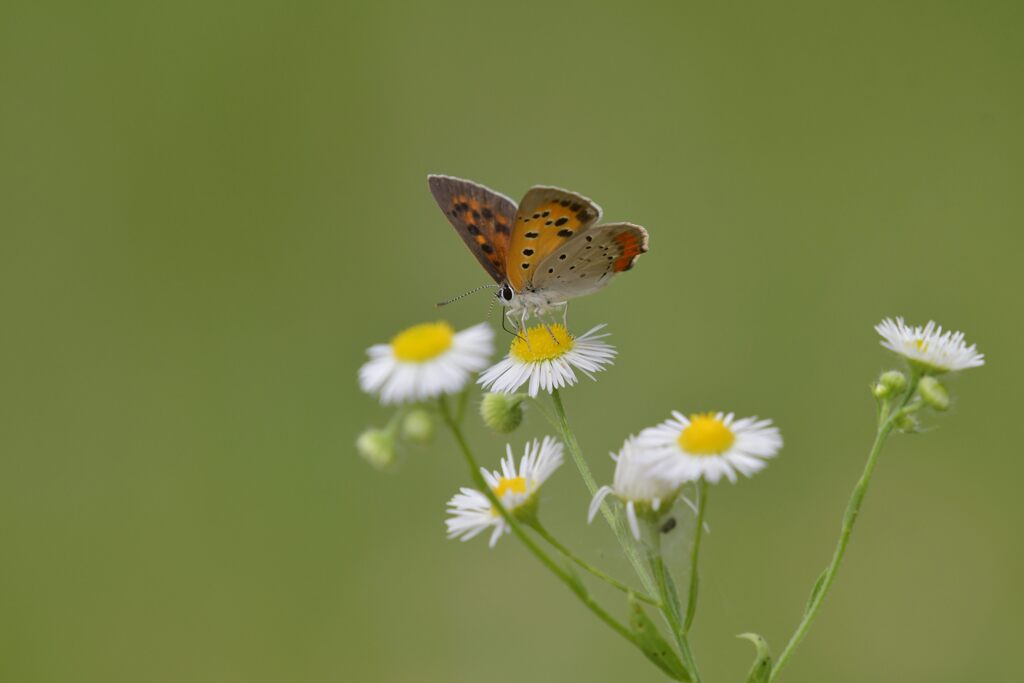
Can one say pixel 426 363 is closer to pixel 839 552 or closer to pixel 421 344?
pixel 421 344

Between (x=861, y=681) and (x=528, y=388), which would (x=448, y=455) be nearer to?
(x=861, y=681)

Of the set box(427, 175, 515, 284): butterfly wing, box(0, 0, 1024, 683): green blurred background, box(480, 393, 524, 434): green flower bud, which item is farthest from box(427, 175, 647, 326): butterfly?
box(0, 0, 1024, 683): green blurred background

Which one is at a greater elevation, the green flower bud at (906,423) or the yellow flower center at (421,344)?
the yellow flower center at (421,344)

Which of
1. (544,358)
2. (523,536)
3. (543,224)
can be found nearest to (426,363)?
(523,536)

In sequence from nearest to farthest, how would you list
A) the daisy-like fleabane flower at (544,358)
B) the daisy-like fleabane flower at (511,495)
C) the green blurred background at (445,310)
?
the daisy-like fleabane flower at (511,495) → the daisy-like fleabane flower at (544,358) → the green blurred background at (445,310)

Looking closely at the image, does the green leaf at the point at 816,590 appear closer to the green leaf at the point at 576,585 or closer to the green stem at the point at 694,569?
the green stem at the point at 694,569

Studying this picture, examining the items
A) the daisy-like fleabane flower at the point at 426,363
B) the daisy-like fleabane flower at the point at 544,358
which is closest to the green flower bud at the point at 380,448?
the daisy-like fleabane flower at the point at 426,363

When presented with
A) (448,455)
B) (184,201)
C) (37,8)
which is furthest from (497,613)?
(37,8)
